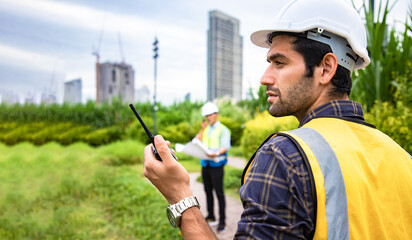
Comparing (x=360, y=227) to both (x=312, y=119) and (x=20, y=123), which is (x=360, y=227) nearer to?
(x=312, y=119)

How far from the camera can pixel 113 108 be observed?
1939 centimetres

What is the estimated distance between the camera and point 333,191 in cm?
92

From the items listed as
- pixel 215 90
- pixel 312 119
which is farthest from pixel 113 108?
pixel 215 90

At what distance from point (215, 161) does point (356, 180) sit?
4.64 m

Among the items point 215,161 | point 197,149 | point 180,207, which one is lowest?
point 215,161

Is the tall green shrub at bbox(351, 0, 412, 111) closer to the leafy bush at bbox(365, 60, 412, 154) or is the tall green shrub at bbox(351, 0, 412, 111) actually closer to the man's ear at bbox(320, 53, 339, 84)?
the leafy bush at bbox(365, 60, 412, 154)

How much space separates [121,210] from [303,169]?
265 inches

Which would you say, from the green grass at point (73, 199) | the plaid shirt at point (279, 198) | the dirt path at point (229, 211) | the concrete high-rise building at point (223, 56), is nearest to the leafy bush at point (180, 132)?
the green grass at point (73, 199)

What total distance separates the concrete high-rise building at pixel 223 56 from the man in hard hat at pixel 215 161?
73.8m

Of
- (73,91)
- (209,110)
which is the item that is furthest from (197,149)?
(73,91)

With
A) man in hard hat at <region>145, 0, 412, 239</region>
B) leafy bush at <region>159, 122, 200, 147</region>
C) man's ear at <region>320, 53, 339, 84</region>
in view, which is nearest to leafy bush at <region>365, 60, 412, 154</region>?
man in hard hat at <region>145, 0, 412, 239</region>

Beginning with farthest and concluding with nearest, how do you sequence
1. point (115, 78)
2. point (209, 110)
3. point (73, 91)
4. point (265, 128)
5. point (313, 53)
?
point (115, 78) < point (73, 91) < point (265, 128) < point (209, 110) < point (313, 53)

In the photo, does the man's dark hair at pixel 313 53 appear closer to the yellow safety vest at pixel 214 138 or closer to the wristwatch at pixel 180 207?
the wristwatch at pixel 180 207

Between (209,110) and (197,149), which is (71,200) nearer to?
(197,149)
